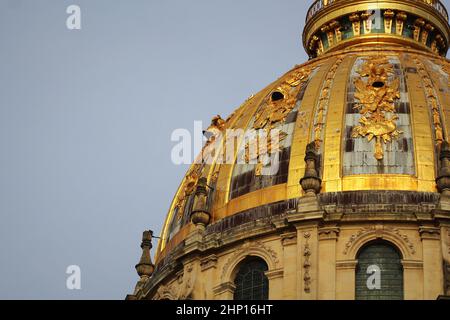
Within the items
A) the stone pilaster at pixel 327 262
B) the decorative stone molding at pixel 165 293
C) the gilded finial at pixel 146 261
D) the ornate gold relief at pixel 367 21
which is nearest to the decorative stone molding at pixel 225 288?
the decorative stone molding at pixel 165 293

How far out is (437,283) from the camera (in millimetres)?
70875

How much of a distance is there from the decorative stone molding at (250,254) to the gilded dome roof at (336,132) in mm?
1494

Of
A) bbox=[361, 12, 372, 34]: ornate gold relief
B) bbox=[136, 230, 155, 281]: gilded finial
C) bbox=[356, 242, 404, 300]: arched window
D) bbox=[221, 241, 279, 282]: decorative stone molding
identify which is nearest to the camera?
bbox=[356, 242, 404, 300]: arched window

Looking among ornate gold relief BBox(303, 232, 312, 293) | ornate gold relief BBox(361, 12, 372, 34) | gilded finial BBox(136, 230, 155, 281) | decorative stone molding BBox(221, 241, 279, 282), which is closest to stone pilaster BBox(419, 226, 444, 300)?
ornate gold relief BBox(303, 232, 312, 293)

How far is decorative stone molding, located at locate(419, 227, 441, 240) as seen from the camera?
72125 mm

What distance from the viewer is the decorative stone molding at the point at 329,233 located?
72494mm

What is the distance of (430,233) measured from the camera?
72250mm

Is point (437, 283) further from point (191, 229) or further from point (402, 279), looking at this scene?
point (191, 229)

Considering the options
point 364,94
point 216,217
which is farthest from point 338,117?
point 216,217

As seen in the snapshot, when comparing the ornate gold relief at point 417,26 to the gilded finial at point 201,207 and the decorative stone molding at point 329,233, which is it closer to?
the gilded finial at point 201,207

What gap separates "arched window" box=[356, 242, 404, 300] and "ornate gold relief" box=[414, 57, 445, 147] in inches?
232

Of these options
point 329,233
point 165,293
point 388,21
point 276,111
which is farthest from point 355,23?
point 165,293

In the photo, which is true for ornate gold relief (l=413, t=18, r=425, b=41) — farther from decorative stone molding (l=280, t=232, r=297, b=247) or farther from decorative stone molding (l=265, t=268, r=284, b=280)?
decorative stone molding (l=265, t=268, r=284, b=280)
